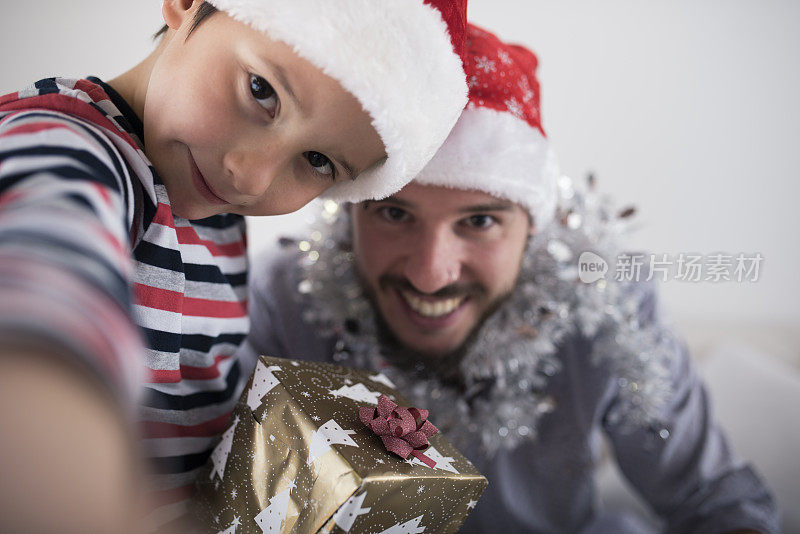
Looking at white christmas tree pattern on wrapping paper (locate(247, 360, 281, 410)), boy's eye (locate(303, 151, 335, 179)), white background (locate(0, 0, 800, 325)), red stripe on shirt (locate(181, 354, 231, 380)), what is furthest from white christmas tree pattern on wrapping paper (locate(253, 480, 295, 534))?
white background (locate(0, 0, 800, 325))

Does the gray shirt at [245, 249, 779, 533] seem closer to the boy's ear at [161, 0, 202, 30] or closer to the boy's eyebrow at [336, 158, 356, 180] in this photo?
the boy's eyebrow at [336, 158, 356, 180]

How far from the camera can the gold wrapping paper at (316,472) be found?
524 millimetres

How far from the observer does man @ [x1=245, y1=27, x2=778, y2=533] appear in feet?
2.93

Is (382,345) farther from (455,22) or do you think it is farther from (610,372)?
(455,22)

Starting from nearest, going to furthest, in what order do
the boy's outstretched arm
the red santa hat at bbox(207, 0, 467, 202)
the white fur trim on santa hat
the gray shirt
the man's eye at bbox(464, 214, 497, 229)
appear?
the boy's outstretched arm, the red santa hat at bbox(207, 0, 467, 202), the white fur trim on santa hat, the man's eye at bbox(464, 214, 497, 229), the gray shirt

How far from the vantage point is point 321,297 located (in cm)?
114

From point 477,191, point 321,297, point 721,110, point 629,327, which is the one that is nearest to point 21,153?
point 477,191

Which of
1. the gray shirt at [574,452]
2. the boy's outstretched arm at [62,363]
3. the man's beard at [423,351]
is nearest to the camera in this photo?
the boy's outstretched arm at [62,363]

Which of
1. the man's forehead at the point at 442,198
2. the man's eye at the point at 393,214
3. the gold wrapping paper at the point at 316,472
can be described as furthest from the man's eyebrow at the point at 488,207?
the gold wrapping paper at the point at 316,472

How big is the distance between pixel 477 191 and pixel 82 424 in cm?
67

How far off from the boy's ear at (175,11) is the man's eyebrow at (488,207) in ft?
1.52

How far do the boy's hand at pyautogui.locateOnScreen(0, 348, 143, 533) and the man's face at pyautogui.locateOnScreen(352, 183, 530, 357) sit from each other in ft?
2.02

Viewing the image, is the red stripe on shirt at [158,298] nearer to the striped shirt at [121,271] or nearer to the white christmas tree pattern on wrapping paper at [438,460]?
the striped shirt at [121,271]

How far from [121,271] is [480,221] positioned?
2.17 ft
